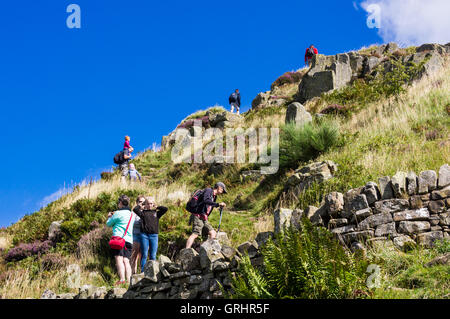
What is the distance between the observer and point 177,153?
68.3 feet

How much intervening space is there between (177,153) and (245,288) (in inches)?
688

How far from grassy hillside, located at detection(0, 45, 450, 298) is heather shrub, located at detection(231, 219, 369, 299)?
1.03 ft

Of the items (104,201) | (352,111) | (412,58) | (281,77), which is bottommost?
(104,201)

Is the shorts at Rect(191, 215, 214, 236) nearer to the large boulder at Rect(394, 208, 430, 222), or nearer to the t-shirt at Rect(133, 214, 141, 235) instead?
the t-shirt at Rect(133, 214, 141, 235)

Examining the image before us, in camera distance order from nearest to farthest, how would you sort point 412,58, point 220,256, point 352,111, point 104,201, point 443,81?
point 220,256 → point 104,201 → point 443,81 → point 352,111 → point 412,58

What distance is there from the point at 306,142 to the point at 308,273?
824cm

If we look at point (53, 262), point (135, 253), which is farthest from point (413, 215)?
point (53, 262)

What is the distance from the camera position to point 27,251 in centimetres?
999

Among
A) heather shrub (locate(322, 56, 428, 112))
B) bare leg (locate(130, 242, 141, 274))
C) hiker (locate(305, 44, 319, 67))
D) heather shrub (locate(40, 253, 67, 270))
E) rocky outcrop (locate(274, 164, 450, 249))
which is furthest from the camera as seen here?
hiker (locate(305, 44, 319, 67))

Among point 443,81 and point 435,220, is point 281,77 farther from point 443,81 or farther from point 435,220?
point 435,220

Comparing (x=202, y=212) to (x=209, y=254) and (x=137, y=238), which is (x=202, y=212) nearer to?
(x=137, y=238)

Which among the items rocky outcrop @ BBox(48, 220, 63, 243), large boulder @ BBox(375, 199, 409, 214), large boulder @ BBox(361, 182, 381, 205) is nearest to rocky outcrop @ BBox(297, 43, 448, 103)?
rocky outcrop @ BBox(48, 220, 63, 243)
